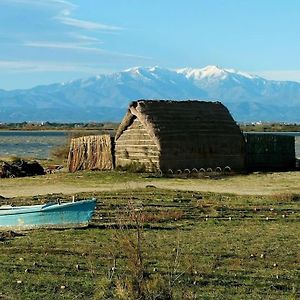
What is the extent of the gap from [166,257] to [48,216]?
4029mm

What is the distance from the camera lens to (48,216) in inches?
635

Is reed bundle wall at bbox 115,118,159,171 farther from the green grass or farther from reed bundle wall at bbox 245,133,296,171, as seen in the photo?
the green grass

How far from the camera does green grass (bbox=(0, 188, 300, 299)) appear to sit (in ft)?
34.0

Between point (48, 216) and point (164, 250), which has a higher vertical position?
point (48, 216)

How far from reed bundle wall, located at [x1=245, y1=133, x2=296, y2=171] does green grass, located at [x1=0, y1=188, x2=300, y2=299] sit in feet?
50.3

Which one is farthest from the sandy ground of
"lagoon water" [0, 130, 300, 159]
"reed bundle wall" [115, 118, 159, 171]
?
"lagoon water" [0, 130, 300, 159]

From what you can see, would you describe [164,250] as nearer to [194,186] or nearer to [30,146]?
[194,186]

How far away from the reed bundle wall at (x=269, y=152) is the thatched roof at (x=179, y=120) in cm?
94

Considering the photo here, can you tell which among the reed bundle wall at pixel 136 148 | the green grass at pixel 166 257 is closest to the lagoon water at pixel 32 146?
the reed bundle wall at pixel 136 148

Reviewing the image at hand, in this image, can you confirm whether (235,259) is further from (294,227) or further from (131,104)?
(131,104)

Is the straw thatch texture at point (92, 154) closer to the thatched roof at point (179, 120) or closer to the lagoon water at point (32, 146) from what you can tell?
the thatched roof at point (179, 120)

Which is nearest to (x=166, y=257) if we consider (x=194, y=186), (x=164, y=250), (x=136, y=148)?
(x=164, y=250)

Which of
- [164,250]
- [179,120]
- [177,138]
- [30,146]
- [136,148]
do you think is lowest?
[164,250]

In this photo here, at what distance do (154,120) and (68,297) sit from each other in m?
23.7
